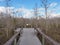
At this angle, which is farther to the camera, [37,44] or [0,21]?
[0,21]

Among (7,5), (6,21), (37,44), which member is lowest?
(37,44)

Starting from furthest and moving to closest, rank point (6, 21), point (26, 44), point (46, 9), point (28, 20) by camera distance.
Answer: point (28, 20)
point (6, 21)
point (46, 9)
point (26, 44)

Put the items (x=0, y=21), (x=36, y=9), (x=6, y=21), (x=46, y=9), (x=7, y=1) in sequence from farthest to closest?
(x=36, y=9), (x=0, y=21), (x=6, y=21), (x=46, y=9), (x=7, y=1)

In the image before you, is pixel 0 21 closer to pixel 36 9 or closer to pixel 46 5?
pixel 46 5

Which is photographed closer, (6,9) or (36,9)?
(6,9)

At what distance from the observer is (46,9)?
18.4m

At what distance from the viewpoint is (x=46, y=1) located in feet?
60.4

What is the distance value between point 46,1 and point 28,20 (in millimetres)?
37558

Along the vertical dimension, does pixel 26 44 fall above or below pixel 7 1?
below

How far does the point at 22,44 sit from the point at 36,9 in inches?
868

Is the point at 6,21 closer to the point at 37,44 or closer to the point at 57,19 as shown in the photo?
the point at 37,44

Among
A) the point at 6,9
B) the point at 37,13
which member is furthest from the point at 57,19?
the point at 6,9

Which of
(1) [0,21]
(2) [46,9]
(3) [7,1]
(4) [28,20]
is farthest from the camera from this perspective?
(4) [28,20]

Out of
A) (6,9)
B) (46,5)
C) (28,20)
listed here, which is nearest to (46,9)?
(46,5)
